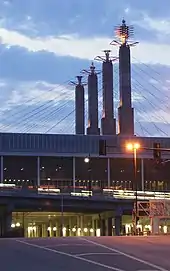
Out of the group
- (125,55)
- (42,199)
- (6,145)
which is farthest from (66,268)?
(125,55)

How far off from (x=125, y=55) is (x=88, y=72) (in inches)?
1197

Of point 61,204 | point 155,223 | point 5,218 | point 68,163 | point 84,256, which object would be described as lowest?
point 5,218

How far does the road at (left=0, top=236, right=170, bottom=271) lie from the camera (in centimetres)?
1961

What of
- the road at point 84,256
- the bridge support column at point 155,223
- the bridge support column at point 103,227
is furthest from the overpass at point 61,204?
the road at point 84,256

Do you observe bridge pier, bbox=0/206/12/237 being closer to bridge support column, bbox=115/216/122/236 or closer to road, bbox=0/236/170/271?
bridge support column, bbox=115/216/122/236

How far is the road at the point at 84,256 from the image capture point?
772 inches

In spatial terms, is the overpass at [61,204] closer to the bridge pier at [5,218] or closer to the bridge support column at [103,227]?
the bridge pier at [5,218]

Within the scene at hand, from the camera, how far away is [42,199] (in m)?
101

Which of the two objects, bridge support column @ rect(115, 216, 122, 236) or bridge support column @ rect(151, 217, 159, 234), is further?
bridge support column @ rect(115, 216, 122, 236)

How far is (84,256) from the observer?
22250mm

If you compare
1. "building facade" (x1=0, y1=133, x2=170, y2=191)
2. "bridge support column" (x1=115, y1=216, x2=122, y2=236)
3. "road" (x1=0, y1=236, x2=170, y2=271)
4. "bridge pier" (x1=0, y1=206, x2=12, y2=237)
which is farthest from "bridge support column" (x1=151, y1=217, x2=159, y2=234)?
"building facade" (x1=0, y1=133, x2=170, y2=191)

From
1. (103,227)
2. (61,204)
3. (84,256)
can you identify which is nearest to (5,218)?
(61,204)

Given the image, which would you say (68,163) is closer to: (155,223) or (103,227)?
(103,227)

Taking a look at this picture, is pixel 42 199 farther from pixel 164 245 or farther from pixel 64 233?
pixel 164 245
